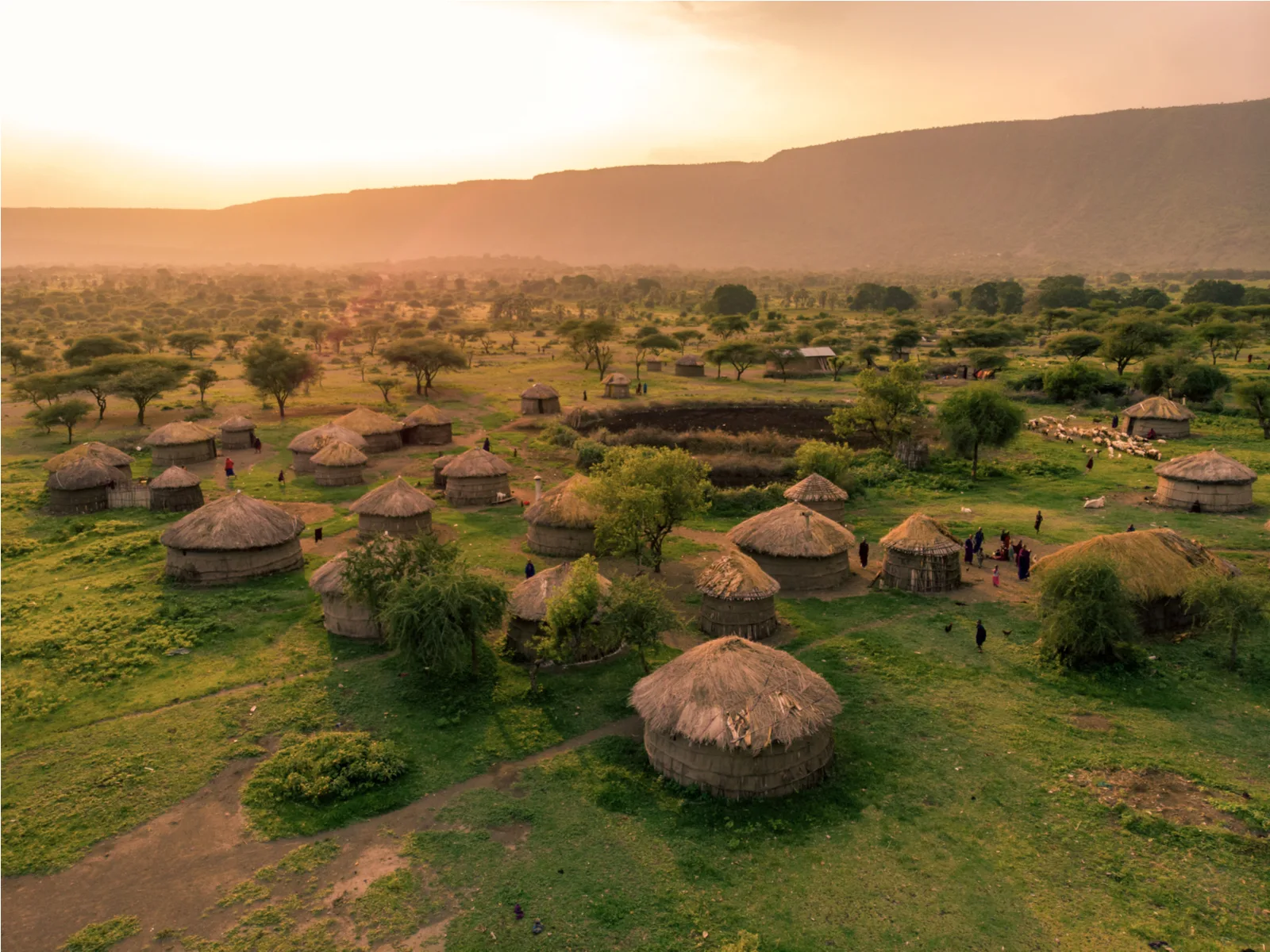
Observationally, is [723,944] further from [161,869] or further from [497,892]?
[161,869]

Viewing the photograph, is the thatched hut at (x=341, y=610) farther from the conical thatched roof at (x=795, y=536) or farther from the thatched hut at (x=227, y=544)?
the conical thatched roof at (x=795, y=536)

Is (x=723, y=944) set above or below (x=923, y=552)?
below

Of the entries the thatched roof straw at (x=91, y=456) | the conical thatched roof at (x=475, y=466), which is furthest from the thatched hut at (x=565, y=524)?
the thatched roof straw at (x=91, y=456)

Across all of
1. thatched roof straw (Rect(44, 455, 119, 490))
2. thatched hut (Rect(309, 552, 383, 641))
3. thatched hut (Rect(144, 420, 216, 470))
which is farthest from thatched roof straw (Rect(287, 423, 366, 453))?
thatched hut (Rect(309, 552, 383, 641))

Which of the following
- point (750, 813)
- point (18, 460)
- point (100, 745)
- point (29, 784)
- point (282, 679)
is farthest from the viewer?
point (18, 460)

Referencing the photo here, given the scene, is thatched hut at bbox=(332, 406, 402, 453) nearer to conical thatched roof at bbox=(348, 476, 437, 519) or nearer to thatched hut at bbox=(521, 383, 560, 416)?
thatched hut at bbox=(521, 383, 560, 416)

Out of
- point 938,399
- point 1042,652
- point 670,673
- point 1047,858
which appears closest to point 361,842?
point 670,673

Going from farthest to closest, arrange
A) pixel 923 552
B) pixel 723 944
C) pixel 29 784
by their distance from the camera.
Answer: pixel 923 552 < pixel 29 784 < pixel 723 944
